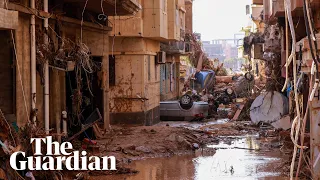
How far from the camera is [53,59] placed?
1412 centimetres

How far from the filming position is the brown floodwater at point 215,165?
13.4 m

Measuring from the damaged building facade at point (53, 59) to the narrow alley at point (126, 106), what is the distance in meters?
0.03

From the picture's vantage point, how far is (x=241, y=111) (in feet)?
95.9

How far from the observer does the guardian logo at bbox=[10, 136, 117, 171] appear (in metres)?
9.90

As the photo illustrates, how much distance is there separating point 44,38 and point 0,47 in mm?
1402

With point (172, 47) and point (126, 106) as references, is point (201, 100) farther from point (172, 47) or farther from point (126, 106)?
Answer: point (126, 106)

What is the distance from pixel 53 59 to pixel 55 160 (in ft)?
11.7

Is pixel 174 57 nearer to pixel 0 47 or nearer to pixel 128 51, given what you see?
pixel 128 51

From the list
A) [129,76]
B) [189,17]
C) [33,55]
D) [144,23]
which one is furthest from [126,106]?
[189,17]

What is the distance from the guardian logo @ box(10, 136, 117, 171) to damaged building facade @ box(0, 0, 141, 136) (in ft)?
3.31

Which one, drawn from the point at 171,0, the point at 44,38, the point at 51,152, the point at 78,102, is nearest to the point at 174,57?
the point at 171,0

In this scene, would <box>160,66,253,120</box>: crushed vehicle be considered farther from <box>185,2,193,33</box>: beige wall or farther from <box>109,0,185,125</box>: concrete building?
<box>109,0,185,125</box>: concrete building

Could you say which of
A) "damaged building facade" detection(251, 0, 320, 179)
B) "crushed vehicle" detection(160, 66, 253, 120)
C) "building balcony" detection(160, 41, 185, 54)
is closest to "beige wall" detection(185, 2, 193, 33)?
"crushed vehicle" detection(160, 66, 253, 120)

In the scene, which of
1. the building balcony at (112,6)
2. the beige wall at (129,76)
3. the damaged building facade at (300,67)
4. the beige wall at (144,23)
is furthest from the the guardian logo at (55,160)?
the beige wall at (129,76)
